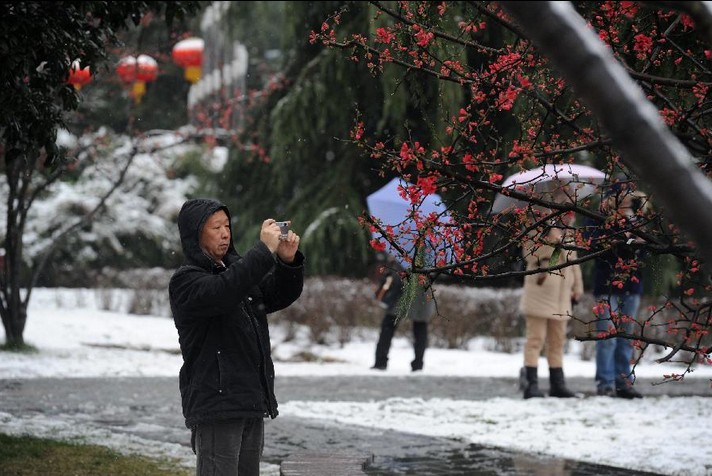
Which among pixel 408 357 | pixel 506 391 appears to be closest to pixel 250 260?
pixel 506 391

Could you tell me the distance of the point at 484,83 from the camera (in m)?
4.64

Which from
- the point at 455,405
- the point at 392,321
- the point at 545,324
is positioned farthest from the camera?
the point at 392,321

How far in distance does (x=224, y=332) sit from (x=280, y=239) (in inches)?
16.7

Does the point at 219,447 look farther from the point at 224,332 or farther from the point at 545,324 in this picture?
the point at 545,324

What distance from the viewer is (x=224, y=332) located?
15.1 ft

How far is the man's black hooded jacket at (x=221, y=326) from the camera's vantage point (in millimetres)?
4461

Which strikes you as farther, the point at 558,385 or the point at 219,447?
the point at 558,385

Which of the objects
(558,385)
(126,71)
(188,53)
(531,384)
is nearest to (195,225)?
(531,384)

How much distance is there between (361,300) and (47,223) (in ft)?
28.8

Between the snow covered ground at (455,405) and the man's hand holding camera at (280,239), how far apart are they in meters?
3.73

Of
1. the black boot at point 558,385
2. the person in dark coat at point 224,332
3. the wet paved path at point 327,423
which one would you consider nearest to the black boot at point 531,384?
the black boot at point 558,385

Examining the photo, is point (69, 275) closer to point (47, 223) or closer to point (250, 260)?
point (47, 223)

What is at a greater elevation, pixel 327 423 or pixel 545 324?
pixel 545 324

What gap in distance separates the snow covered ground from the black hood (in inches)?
156
